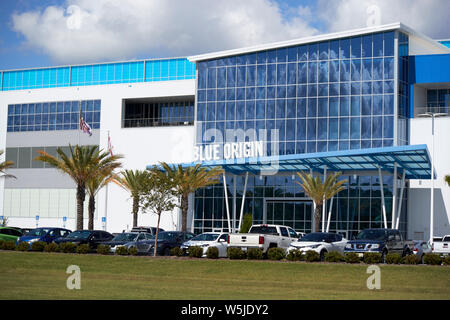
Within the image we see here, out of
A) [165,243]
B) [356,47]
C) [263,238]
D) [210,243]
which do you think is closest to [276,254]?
[263,238]

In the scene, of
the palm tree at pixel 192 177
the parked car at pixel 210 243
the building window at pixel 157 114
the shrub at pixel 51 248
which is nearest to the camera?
the parked car at pixel 210 243

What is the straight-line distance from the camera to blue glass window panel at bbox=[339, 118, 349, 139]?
5476cm

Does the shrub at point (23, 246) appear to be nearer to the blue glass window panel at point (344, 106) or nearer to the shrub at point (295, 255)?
the shrub at point (295, 255)

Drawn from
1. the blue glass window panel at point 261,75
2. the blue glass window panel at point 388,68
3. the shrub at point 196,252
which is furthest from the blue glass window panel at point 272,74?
the shrub at point 196,252

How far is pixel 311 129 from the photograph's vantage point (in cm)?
5622

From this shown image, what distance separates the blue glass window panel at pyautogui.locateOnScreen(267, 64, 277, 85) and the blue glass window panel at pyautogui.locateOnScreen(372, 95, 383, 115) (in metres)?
8.82

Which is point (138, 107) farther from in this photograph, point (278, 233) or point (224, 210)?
point (278, 233)

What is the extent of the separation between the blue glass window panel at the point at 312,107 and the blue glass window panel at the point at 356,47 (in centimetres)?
484

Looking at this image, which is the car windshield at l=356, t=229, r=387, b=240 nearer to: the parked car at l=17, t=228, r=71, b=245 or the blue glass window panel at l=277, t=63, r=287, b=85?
the parked car at l=17, t=228, r=71, b=245

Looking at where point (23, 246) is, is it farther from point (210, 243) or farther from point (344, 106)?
point (344, 106)

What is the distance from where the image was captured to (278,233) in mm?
35719

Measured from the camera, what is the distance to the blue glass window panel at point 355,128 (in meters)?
54.3

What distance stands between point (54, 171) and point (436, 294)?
54.1 meters
